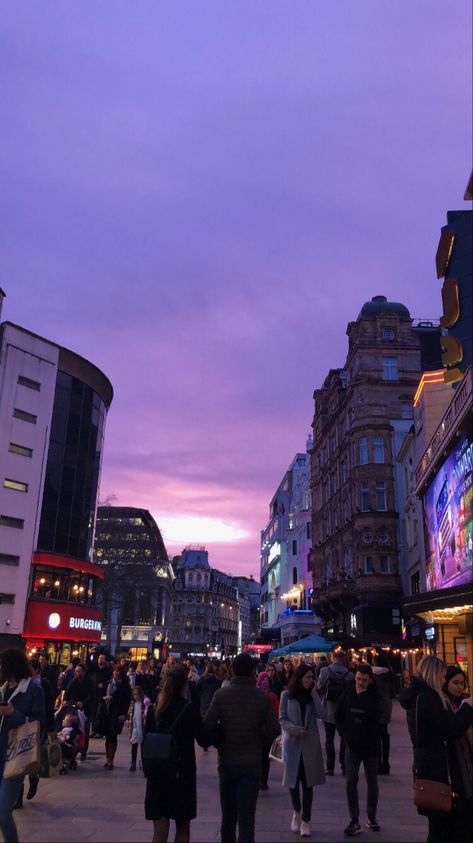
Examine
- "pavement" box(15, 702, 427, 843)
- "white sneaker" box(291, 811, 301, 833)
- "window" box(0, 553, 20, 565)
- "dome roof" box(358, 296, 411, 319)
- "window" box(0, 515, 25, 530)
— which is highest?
"dome roof" box(358, 296, 411, 319)

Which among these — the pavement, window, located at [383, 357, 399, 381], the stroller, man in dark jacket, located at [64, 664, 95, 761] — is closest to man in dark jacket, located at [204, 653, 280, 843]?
the pavement

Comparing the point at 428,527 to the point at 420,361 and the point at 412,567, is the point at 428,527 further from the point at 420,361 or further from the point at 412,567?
the point at 420,361

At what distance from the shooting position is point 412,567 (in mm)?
38812

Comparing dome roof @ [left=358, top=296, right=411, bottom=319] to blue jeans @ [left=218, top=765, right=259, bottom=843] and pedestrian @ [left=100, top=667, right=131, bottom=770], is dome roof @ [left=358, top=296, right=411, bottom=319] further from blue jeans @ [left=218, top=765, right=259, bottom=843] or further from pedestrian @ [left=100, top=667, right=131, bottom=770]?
blue jeans @ [left=218, top=765, right=259, bottom=843]

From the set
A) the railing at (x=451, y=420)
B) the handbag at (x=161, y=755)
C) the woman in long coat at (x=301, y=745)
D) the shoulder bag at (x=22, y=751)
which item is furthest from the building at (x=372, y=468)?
the handbag at (x=161, y=755)

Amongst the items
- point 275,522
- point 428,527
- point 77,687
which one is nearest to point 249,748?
point 77,687

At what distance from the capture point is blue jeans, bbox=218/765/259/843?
223 inches

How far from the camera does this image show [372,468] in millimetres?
44062

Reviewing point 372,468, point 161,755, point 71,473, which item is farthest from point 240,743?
point 71,473

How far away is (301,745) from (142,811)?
2321 mm

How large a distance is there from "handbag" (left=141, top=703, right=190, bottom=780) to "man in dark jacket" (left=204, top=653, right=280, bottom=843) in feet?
1.36

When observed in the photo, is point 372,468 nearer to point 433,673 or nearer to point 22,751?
point 433,673

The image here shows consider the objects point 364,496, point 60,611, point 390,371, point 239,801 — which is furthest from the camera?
point 390,371

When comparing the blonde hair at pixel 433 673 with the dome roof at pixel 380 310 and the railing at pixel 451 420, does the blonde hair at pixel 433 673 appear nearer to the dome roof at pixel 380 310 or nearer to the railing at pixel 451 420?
the railing at pixel 451 420
